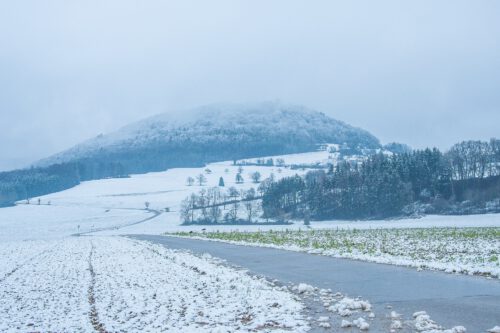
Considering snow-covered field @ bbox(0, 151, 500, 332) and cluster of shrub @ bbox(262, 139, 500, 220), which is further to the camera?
cluster of shrub @ bbox(262, 139, 500, 220)

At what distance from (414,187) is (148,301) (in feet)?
358

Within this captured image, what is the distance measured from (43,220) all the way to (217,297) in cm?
15559

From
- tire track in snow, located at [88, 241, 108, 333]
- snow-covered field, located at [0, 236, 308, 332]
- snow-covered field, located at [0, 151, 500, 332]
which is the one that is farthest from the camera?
snow-covered field, located at [0, 151, 500, 332]

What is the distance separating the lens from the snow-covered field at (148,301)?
1446 cm

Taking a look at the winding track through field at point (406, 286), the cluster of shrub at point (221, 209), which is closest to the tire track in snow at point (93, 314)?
the winding track through field at point (406, 286)

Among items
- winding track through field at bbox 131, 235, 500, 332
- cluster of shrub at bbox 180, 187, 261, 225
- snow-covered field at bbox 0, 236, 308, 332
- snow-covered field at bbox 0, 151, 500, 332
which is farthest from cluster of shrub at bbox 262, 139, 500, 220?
snow-covered field at bbox 0, 236, 308, 332

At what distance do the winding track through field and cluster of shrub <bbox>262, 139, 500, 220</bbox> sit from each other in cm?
8077

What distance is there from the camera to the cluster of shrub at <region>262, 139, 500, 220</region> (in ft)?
352

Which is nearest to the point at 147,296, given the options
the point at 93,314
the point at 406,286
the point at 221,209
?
the point at 93,314

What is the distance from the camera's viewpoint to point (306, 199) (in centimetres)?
13775

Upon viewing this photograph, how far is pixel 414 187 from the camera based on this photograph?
118562mm

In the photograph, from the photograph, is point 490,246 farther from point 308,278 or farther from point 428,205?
point 428,205

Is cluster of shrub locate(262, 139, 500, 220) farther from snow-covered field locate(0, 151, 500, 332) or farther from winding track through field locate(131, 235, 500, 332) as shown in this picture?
winding track through field locate(131, 235, 500, 332)

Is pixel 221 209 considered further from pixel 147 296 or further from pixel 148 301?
pixel 148 301
